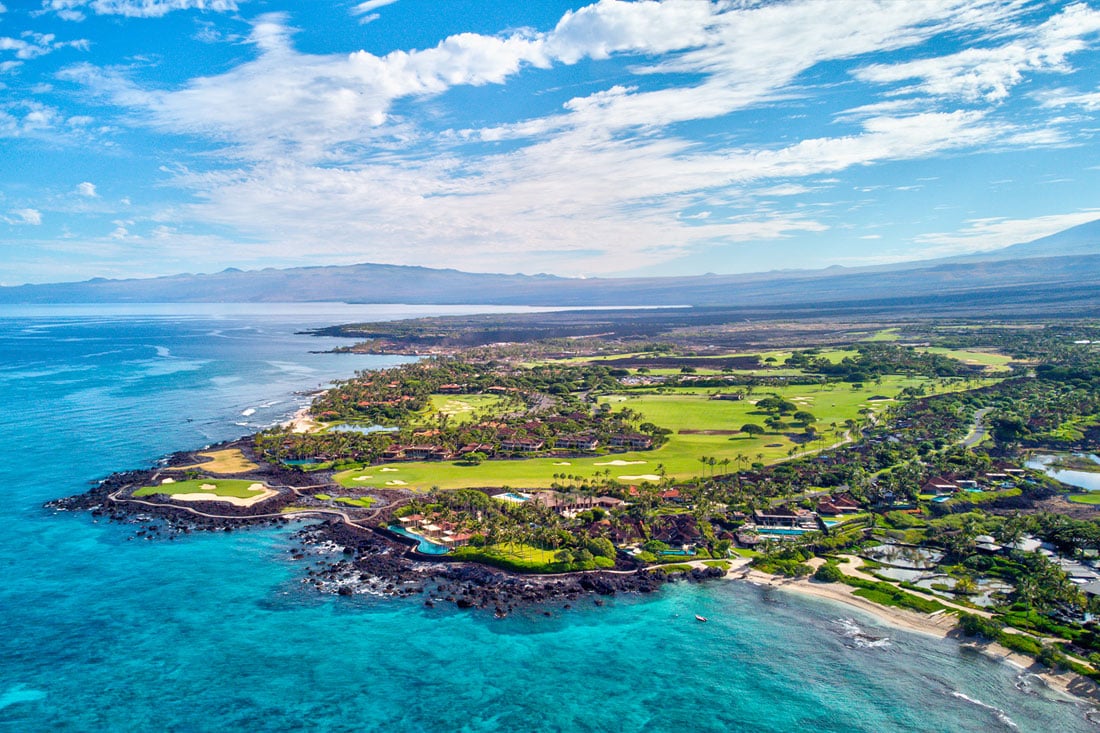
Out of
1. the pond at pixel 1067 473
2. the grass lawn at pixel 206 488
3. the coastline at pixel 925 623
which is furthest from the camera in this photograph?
the pond at pixel 1067 473

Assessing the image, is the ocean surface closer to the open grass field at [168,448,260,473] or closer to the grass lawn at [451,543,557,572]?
the grass lawn at [451,543,557,572]

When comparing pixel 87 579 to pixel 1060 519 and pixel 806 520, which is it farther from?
pixel 1060 519

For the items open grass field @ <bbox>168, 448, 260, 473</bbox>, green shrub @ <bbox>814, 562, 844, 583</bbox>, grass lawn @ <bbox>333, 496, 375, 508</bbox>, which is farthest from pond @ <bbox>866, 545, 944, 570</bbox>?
open grass field @ <bbox>168, 448, 260, 473</bbox>

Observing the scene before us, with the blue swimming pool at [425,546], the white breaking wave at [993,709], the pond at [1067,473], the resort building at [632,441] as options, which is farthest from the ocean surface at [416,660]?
the pond at [1067,473]

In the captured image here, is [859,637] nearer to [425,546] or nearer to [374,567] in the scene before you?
[425,546]

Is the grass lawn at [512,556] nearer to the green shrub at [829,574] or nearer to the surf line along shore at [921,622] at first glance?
the surf line along shore at [921,622]

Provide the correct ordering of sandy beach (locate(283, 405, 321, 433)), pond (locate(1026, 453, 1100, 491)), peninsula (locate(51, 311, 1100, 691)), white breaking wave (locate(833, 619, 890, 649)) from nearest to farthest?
1. white breaking wave (locate(833, 619, 890, 649))
2. peninsula (locate(51, 311, 1100, 691))
3. pond (locate(1026, 453, 1100, 491))
4. sandy beach (locate(283, 405, 321, 433))
